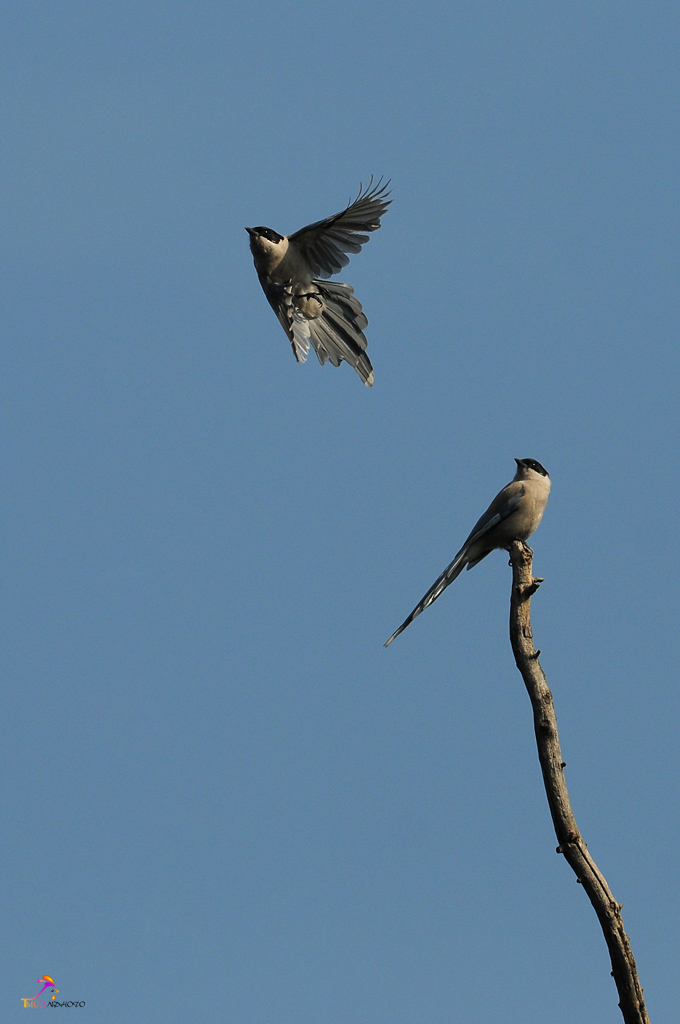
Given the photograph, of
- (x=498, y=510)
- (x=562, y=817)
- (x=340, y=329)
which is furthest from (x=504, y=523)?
A: (x=340, y=329)

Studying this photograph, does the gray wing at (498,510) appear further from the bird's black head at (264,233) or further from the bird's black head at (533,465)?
the bird's black head at (264,233)

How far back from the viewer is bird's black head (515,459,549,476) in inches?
452

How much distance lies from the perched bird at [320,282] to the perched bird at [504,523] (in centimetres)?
307

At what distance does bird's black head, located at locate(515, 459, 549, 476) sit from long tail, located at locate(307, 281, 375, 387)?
2524mm

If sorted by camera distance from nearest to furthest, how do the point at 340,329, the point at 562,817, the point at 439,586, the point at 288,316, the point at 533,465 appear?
1. the point at 562,817
2. the point at 439,586
3. the point at 533,465
4. the point at 288,316
5. the point at 340,329

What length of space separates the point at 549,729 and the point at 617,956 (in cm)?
157

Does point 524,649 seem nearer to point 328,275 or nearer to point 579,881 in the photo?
point 579,881

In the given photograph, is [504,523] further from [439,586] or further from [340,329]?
[340,329]

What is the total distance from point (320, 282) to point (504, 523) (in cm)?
379

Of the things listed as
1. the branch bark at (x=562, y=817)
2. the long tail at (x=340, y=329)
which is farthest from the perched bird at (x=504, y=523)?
the long tail at (x=340, y=329)

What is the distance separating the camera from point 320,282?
13.1m

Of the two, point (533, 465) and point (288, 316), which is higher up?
point (288, 316)

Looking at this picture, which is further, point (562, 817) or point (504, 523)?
point (504, 523)

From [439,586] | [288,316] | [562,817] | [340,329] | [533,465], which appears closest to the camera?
[562,817]
